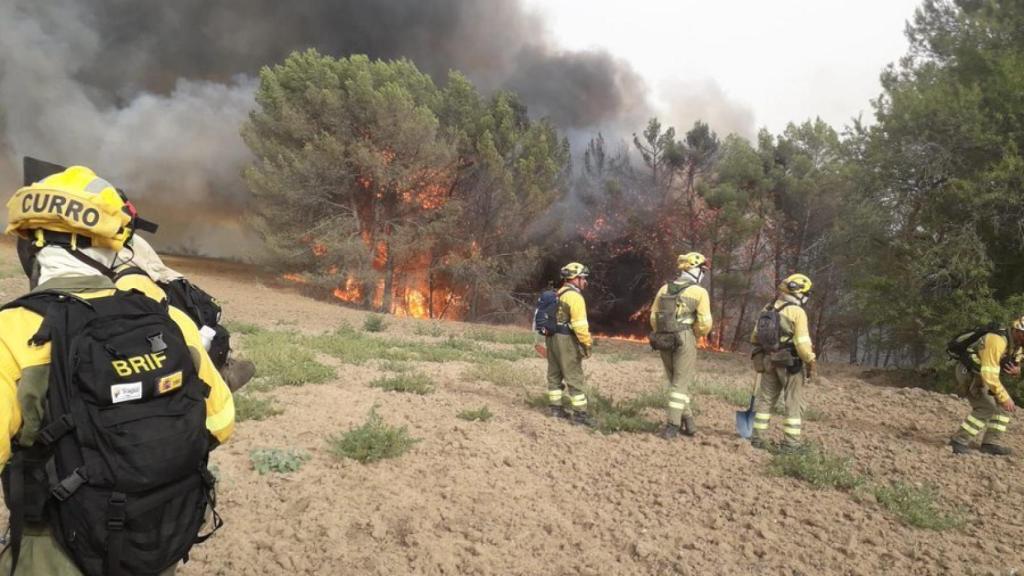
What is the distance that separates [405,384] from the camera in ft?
24.9

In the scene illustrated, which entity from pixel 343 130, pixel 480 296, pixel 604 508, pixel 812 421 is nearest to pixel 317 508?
pixel 604 508

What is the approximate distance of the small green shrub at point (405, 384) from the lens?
7.53m

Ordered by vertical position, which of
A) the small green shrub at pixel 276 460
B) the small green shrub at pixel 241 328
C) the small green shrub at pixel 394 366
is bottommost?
the small green shrub at pixel 276 460

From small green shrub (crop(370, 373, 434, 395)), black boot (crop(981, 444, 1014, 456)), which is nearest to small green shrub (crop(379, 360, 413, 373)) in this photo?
small green shrub (crop(370, 373, 434, 395))

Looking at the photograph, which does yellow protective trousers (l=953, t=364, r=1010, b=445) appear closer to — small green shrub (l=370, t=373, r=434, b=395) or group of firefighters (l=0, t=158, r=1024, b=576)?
small green shrub (l=370, t=373, r=434, b=395)

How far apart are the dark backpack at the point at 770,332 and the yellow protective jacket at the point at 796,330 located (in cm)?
4

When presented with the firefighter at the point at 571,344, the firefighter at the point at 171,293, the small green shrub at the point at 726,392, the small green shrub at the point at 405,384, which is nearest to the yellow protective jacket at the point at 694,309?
the firefighter at the point at 571,344

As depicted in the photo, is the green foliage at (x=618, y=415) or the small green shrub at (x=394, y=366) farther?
the small green shrub at (x=394, y=366)

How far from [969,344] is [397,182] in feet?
65.5

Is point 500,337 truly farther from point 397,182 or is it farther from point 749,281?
point 749,281

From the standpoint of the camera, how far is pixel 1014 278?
11273 millimetres

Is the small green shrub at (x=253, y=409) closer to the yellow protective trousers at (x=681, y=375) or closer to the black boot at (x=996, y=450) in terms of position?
the yellow protective trousers at (x=681, y=375)

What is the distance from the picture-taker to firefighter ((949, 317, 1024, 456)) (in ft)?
20.5

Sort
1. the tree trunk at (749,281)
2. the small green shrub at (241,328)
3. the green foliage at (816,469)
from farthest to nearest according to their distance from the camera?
1. the tree trunk at (749,281)
2. the small green shrub at (241,328)
3. the green foliage at (816,469)
